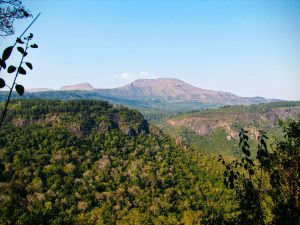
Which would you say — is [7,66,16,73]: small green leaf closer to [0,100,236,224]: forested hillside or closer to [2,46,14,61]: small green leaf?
[2,46,14,61]: small green leaf

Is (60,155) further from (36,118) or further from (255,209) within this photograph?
(255,209)

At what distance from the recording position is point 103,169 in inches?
4419

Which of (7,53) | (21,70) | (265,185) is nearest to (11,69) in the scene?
(21,70)

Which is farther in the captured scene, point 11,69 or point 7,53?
point 11,69

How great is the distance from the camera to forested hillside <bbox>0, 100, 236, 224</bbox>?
85.5m

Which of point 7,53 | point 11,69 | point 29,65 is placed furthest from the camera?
point 29,65

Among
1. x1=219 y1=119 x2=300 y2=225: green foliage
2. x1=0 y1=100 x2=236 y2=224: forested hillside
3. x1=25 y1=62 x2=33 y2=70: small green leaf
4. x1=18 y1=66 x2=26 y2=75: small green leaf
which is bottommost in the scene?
x1=0 y1=100 x2=236 y2=224: forested hillside

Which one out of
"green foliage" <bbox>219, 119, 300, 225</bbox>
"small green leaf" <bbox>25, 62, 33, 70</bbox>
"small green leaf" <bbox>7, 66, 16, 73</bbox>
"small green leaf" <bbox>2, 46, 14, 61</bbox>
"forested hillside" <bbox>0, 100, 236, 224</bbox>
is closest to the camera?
"small green leaf" <bbox>2, 46, 14, 61</bbox>

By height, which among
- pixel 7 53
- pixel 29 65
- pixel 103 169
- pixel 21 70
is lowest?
pixel 103 169

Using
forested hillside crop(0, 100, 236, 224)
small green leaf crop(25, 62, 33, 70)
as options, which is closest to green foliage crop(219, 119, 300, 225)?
small green leaf crop(25, 62, 33, 70)

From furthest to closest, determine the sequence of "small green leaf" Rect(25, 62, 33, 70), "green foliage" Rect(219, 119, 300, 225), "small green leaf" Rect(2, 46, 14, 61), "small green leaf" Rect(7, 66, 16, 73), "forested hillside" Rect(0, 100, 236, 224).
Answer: "forested hillside" Rect(0, 100, 236, 224), "green foliage" Rect(219, 119, 300, 225), "small green leaf" Rect(25, 62, 33, 70), "small green leaf" Rect(7, 66, 16, 73), "small green leaf" Rect(2, 46, 14, 61)

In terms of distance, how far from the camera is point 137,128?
153875 mm

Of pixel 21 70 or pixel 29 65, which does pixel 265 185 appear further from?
pixel 21 70

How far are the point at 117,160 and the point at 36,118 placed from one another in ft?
152
